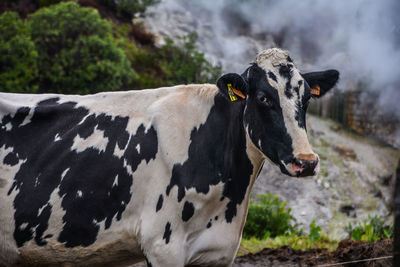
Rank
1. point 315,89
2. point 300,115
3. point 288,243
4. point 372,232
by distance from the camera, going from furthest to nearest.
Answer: point 372,232 → point 288,243 → point 315,89 → point 300,115

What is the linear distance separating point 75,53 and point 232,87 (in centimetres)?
745

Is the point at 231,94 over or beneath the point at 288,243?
over

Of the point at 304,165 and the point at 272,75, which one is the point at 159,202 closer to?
the point at 304,165

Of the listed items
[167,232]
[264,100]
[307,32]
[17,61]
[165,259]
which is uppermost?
[307,32]

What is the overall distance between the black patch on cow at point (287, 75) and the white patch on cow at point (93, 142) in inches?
53.5

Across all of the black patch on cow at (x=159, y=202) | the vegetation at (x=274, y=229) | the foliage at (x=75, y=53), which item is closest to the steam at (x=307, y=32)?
the foliage at (x=75, y=53)

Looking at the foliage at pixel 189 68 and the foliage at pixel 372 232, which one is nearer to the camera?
the foliage at pixel 372 232

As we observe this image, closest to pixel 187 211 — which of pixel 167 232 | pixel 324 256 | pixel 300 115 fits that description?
pixel 167 232

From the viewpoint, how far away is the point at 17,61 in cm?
969

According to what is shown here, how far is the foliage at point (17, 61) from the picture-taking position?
9.49 meters

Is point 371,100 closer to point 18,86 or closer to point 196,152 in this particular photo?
point 18,86

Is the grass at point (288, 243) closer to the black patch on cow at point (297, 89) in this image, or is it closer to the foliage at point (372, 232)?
the foliage at point (372, 232)

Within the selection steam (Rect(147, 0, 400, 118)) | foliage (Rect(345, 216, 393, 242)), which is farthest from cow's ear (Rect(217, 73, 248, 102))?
steam (Rect(147, 0, 400, 118))

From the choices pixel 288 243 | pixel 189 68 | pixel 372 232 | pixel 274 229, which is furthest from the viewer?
pixel 189 68
